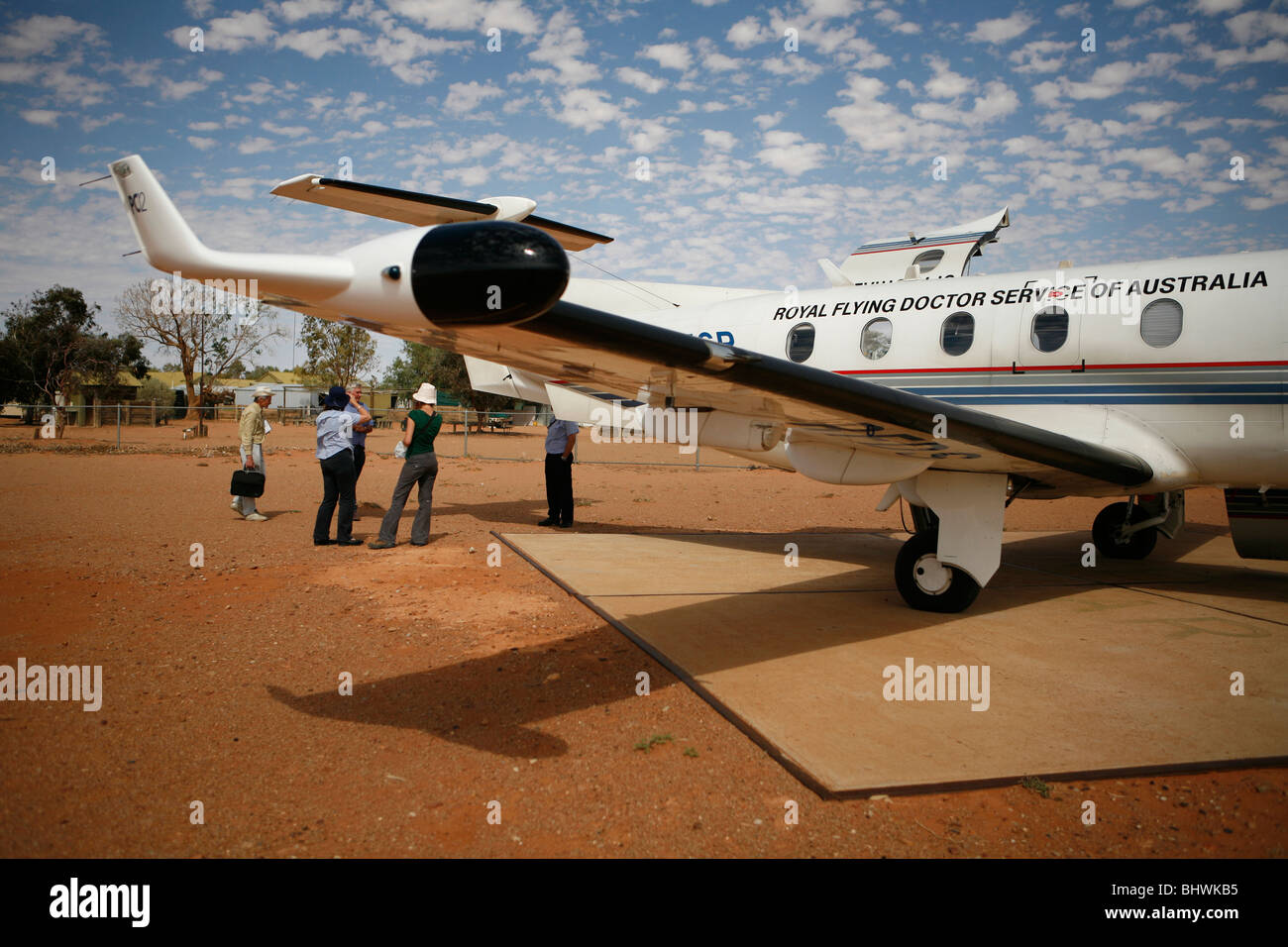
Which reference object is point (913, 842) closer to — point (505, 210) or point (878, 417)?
point (878, 417)

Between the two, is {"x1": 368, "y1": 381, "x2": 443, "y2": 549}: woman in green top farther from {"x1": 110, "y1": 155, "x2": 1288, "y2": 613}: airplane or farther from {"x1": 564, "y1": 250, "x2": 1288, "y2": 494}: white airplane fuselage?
{"x1": 564, "y1": 250, "x2": 1288, "y2": 494}: white airplane fuselage

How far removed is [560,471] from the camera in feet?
39.4

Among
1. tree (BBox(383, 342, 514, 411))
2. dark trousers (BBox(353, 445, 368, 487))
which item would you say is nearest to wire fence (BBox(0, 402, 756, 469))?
tree (BBox(383, 342, 514, 411))

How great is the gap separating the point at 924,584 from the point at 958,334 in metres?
2.92

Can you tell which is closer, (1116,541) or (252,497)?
(1116,541)

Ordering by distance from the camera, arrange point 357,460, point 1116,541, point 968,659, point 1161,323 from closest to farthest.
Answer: point 968,659 < point 1161,323 < point 1116,541 < point 357,460

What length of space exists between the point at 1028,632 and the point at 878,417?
9.42 feet

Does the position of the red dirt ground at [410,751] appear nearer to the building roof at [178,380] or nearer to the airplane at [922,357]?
the airplane at [922,357]

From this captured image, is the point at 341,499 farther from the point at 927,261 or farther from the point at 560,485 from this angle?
the point at 927,261

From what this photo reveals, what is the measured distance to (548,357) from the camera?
4.20 m

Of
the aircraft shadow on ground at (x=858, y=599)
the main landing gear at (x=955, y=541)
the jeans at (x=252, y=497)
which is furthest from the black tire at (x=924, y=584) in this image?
the jeans at (x=252, y=497)

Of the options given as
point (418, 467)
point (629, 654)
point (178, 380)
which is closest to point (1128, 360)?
point (629, 654)

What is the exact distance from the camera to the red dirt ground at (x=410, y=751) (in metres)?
3.31

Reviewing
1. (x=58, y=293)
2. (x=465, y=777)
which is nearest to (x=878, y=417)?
(x=465, y=777)
